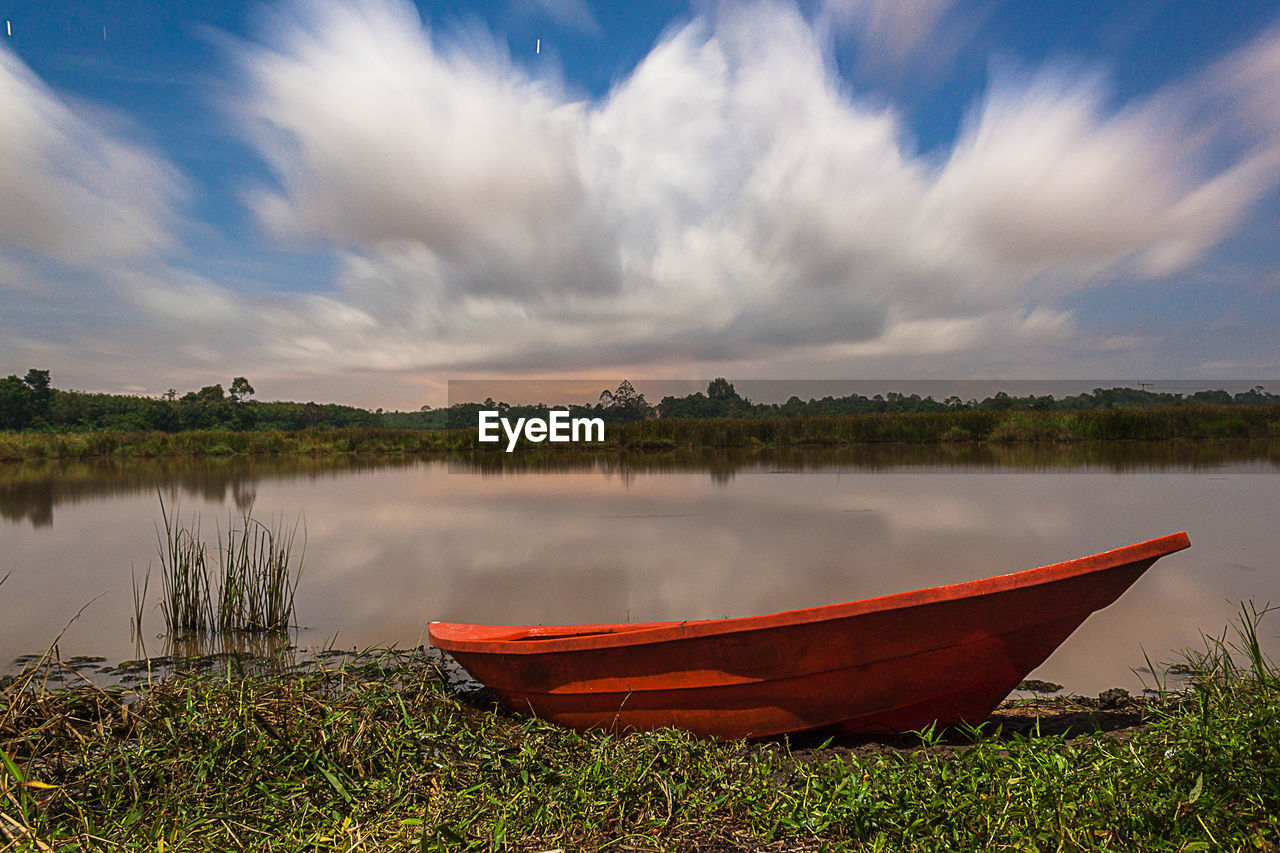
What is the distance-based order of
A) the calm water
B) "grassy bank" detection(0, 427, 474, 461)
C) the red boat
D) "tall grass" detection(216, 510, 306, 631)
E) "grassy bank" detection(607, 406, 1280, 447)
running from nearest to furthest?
the red boat, "tall grass" detection(216, 510, 306, 631), the calm water, "grassy bank" detection(607, 406, 1280, 447), "grassy bank" detection(0, 427, 474, 461)

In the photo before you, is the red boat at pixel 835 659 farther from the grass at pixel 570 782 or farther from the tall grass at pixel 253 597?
the tall grass at pixel 253 597

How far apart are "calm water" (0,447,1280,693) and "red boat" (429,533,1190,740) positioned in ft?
5.96

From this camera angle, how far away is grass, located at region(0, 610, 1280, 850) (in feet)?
7.06

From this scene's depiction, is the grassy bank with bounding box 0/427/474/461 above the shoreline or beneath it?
above

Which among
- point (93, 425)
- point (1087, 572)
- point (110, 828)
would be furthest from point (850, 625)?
point (93, 425)

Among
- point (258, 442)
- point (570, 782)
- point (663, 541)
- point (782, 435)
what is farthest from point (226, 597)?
point (258, 442)

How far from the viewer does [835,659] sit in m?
2.85

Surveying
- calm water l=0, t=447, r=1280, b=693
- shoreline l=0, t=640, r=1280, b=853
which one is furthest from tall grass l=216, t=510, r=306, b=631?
shoreline l=0, t=640, r=1280, b=853

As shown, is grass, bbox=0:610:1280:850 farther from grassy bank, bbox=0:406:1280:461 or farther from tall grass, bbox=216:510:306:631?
grassy bank, bbox=0:406:1280:461

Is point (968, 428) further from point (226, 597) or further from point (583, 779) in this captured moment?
point (583, 779)

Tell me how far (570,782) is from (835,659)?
1227 millimetres

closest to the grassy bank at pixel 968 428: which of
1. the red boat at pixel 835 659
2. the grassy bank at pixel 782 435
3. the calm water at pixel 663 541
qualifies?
the grassy bank at pixel 782 435

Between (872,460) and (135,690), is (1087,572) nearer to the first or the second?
(135,690)

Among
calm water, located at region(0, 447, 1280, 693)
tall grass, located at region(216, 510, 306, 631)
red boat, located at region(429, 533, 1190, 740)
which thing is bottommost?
calm water, located at region(0, 447, 1280, 693)
